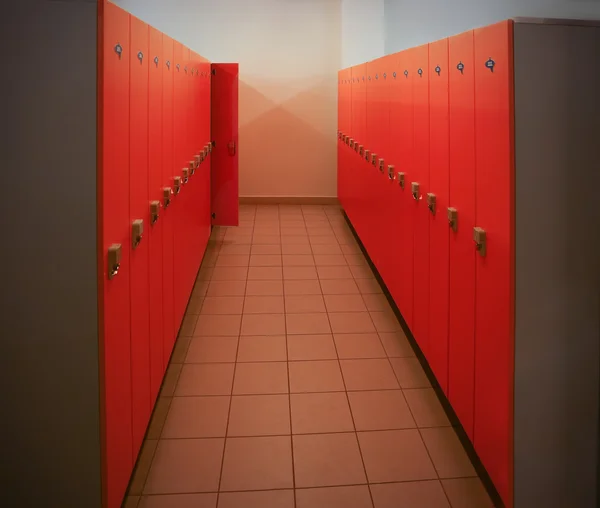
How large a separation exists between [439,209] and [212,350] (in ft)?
5.60

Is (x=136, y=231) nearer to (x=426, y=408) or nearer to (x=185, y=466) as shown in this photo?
(x=185, y=466)

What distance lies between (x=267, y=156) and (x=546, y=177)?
22.4ft

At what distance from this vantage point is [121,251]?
1886 millimetres

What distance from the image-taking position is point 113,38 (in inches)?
67.3

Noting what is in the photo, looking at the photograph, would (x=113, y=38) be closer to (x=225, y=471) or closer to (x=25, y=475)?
(x=25, y=475)

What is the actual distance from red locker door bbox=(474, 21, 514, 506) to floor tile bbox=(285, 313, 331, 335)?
1.78 meters

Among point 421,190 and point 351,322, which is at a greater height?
point 421,190

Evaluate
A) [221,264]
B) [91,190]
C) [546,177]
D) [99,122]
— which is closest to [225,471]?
[91,190]

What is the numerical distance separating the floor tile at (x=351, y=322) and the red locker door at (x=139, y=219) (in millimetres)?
1727

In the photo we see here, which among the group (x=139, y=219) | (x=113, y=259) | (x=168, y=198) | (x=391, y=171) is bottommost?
(x=113, y=259)

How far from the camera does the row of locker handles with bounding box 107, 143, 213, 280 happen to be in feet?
5.74

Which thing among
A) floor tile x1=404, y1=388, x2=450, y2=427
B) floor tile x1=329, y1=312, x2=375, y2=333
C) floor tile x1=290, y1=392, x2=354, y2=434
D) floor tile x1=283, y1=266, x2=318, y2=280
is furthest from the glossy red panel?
floor tile x1=283, y1=266, x2=318, y2=280

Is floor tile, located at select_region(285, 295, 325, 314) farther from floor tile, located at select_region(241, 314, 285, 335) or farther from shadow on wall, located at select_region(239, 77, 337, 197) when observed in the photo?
shadow on wall, located at select_region(239, 77, 337, 197)

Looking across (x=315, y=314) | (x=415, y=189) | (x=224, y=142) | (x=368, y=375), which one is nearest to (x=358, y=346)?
(x=368, y=375)
